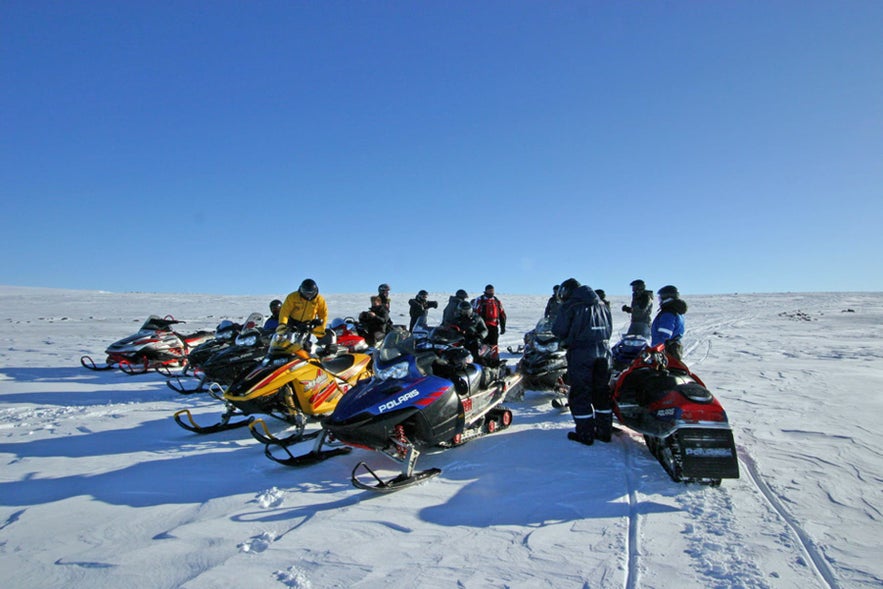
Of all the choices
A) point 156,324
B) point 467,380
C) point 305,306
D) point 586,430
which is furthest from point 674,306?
point 156,324

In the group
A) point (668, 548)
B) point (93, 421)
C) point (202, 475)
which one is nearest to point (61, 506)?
point (202, 475)

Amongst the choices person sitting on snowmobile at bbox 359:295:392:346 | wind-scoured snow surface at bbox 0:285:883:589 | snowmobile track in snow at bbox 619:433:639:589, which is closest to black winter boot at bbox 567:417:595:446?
wind-scoured snow surface at bbox 0:285:883:589

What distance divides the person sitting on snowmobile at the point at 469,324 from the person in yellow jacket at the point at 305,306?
203cm

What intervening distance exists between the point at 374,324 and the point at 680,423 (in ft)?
23.4

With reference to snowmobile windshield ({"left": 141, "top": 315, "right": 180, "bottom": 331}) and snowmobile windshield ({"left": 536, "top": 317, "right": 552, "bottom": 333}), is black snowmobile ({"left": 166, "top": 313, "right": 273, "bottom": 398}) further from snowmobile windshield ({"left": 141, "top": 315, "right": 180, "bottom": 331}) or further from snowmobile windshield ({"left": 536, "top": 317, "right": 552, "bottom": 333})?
snowmobile windshield ({"left": 141, "top": 315, "right": 180, "bottom": 331})

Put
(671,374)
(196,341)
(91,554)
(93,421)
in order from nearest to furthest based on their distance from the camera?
(91,554) < (671,374) < (93,421) < (196,341)

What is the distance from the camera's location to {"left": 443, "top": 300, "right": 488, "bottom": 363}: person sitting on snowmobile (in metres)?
7.47

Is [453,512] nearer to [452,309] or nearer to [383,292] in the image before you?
[452,309]

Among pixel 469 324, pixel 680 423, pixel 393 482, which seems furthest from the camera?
pixel 469 324

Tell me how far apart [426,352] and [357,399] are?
2.73 feet

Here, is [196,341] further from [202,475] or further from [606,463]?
[606,463]

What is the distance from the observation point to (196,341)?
1066 centimetres

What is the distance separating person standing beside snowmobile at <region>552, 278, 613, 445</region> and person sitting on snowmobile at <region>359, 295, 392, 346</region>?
5.59m

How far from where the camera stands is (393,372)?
13.3 ft
